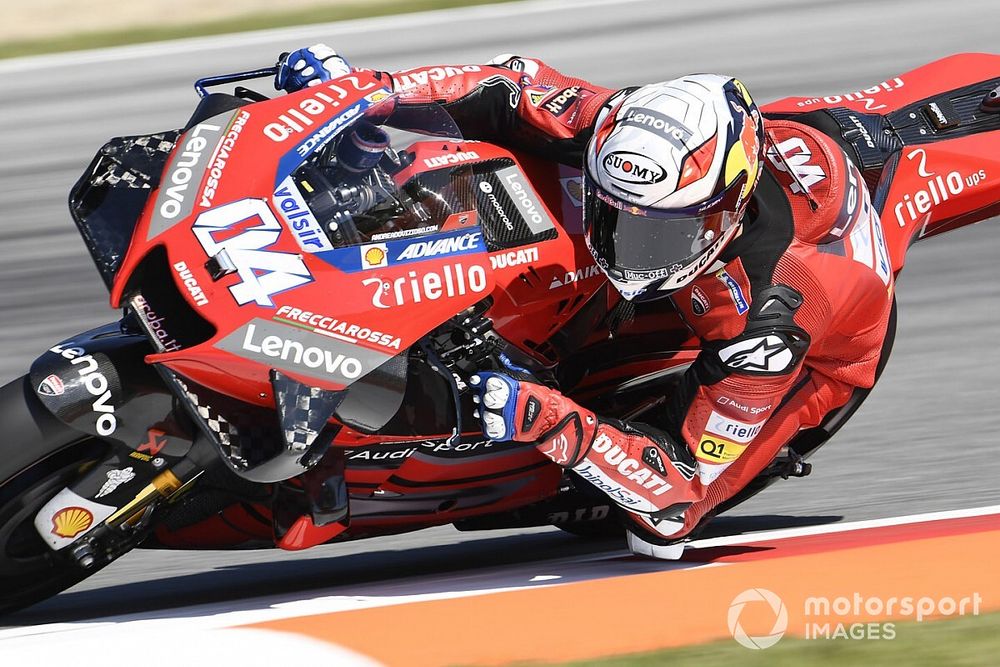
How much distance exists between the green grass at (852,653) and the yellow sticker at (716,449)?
41.0 inches

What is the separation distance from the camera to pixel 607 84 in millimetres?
9484

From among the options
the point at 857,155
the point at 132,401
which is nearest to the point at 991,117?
the point at 857,155

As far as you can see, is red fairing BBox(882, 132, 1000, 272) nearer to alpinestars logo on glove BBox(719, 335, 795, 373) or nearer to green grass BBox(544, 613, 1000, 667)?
alpinestars logo on glove BBox(719, 335, 795, 373)

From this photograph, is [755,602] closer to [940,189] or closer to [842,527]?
[842,527]

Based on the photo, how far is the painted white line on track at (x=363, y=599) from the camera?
4059mm

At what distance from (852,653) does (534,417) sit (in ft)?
3.85

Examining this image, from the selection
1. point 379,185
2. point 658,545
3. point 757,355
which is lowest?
point 658,545

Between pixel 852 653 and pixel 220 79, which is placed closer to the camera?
pixel 852 653

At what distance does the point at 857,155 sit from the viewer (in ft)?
18.2

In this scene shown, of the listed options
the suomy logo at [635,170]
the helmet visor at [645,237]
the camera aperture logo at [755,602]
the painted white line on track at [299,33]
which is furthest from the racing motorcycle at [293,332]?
the painted white line on track at [299,33]

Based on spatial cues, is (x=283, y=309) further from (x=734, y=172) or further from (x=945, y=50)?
(x=945, y=50)

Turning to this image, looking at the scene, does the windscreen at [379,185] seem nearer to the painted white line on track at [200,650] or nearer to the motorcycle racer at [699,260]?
the motorcycle racer at [699,260]

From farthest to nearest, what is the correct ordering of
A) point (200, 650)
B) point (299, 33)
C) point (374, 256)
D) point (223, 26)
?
point (223, 26) < point (299, 33) < point (374, 256) < point (200, 650)

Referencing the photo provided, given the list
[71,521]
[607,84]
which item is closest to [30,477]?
[71,521]
